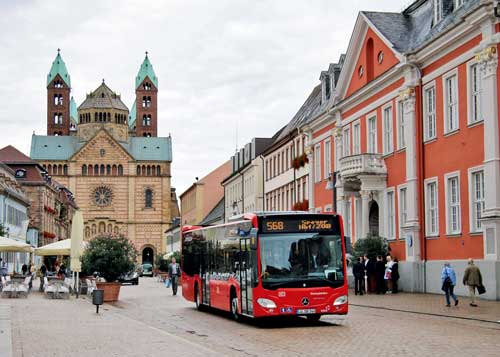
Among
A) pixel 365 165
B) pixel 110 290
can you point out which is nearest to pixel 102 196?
pixel 365 165

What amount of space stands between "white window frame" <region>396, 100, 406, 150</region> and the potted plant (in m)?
12.1

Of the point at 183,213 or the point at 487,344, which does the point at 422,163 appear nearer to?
the point at 487,344

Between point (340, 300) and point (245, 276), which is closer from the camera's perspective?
point (340, 300)

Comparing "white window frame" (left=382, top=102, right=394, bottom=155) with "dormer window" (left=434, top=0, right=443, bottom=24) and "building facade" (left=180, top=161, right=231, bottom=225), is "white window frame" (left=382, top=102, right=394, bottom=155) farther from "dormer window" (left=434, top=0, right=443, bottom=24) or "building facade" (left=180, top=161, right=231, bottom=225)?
"building facade" (left=180, top=161, right=231, bottom=225)

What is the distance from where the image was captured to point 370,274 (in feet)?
121

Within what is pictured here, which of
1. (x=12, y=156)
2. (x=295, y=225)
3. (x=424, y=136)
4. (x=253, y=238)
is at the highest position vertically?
(x=12, y=156)

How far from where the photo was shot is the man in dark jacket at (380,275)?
35.9m

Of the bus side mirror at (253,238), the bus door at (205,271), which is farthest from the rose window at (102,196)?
the bus side mirror at (253,238)

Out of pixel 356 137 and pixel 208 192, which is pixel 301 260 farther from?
pixel 208 192

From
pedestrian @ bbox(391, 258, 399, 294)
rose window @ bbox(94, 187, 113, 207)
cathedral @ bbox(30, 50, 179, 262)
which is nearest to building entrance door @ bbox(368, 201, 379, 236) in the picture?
pedestrian @ bbox(391, 258, 399, 294)

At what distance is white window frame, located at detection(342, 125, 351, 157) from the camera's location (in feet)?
156

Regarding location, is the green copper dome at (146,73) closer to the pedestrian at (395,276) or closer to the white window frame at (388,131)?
the white window frame at (388,131)

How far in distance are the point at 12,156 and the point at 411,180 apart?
67.1 m

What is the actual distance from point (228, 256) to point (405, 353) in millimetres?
10217
